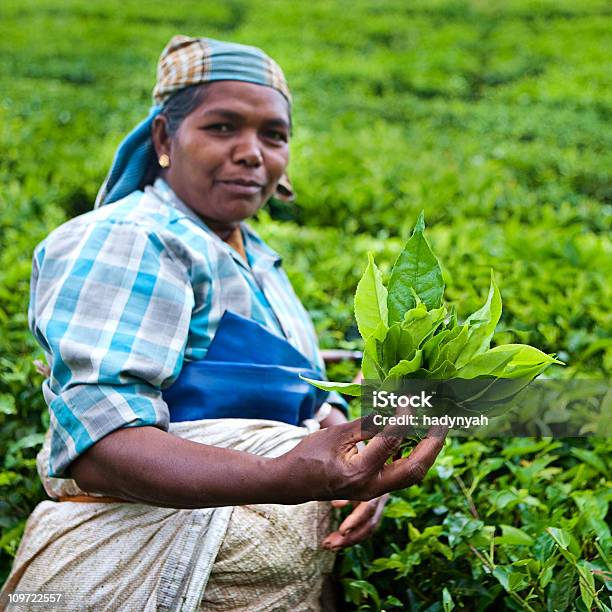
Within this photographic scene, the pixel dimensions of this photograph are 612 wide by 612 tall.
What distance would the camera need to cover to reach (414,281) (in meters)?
Result: 1.43

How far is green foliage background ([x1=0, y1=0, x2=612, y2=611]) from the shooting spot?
1931 millimetres

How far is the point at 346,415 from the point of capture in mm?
2314

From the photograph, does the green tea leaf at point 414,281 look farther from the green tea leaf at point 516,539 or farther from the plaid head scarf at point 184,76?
the plaid head scarf at point 184,76

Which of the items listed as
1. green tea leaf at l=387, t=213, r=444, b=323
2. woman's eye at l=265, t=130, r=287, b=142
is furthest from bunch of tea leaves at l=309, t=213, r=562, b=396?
woman's eye at l=265, t=130, r=287, b=142

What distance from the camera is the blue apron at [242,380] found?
67.2 inches

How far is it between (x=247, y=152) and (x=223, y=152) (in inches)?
2.3

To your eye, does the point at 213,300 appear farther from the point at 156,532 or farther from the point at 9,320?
the point at 9,320

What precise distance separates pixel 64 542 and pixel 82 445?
326mm

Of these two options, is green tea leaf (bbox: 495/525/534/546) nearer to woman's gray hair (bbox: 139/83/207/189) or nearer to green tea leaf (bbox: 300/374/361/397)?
green tea leaf (bbox: 300/374/361/397)

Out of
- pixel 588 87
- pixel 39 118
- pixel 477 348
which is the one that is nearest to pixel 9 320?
pixel 477 348

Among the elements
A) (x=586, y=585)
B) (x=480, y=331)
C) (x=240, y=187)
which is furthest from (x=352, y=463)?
(x=240, y=187)

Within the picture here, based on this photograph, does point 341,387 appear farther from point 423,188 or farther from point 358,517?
point 423,188

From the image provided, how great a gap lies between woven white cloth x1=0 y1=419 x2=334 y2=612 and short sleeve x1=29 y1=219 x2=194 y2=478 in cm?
18

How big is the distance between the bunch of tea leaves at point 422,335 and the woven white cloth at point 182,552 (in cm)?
42
